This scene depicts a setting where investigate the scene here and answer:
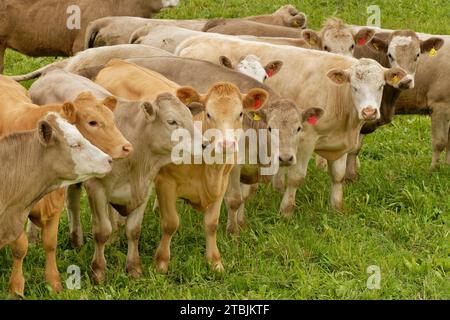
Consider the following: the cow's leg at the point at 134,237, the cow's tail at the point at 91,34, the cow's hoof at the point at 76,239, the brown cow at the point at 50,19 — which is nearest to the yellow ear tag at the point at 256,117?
the cow's leg at the point at 134,237

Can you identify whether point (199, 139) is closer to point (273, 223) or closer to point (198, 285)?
point (198, 285)

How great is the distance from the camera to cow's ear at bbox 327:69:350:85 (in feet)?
31.2

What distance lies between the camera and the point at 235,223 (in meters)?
9.13

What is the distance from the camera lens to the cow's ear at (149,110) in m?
7.68

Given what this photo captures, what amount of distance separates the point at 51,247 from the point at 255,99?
2097 mm

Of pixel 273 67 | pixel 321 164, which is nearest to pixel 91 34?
pixel 321 164

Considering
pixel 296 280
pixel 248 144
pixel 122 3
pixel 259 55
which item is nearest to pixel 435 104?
pixel 259 55

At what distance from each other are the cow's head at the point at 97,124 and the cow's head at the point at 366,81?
277 cm

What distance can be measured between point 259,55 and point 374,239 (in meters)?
2.65

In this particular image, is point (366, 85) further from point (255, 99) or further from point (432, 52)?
point (432, 52)

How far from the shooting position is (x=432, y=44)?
429 inches

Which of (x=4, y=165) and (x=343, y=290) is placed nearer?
(x=4, y=165)

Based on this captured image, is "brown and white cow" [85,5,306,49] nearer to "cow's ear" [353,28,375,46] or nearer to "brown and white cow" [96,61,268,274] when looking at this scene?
"cow's ear" [353,28,375,46]

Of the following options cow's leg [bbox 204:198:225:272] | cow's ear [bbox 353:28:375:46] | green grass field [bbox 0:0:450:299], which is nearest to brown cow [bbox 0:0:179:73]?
cow's ear [bbox 353:28:375:46]
